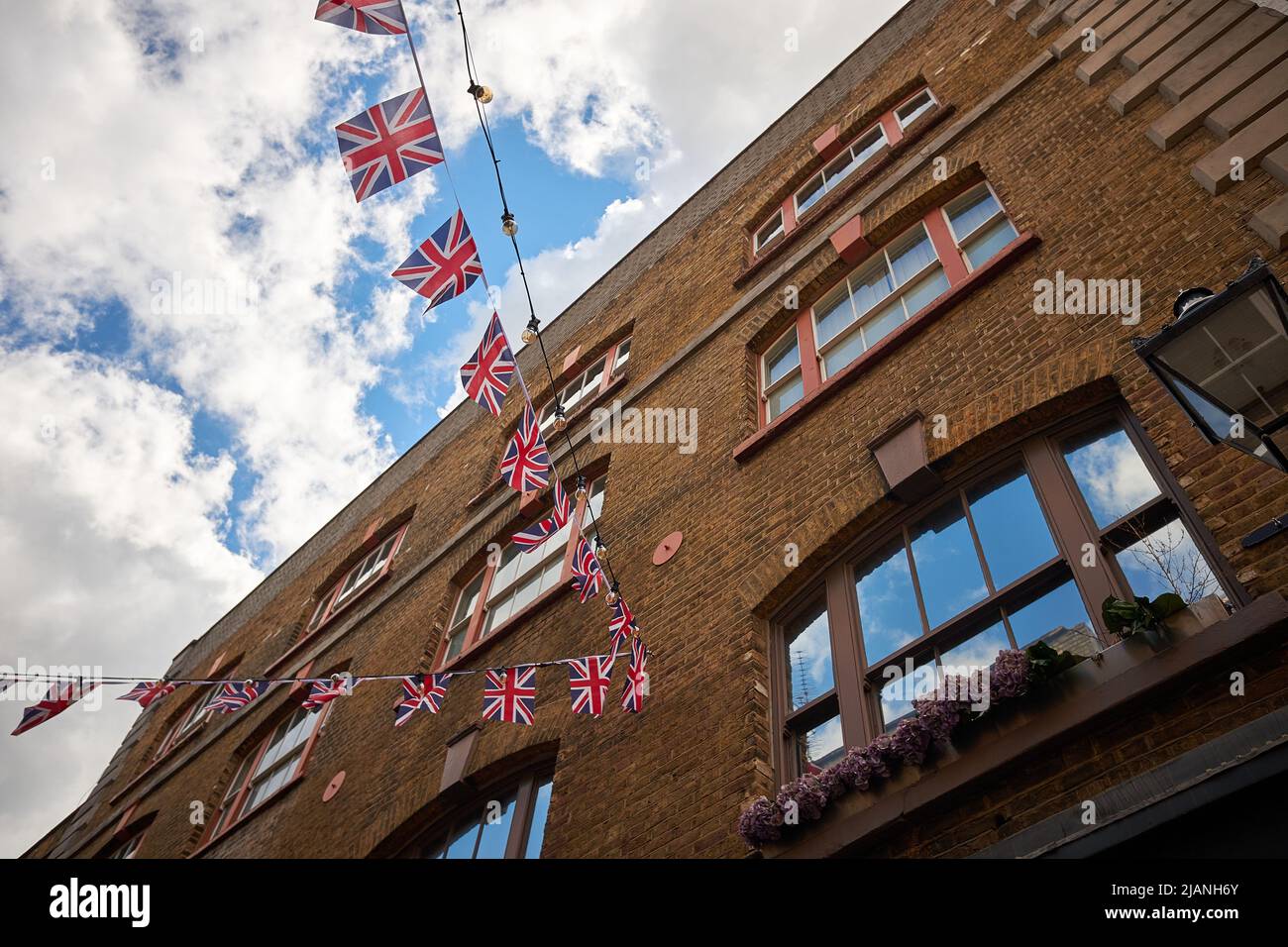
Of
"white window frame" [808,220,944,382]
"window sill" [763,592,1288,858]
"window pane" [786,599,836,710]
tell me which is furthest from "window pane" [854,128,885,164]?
"window sill" [763,592,1288,858]

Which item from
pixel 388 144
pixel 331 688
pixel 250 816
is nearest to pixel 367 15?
pixel 388 144

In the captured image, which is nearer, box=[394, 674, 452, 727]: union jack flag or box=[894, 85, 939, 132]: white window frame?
box=[394, 674, 452, 727]: union jack flag

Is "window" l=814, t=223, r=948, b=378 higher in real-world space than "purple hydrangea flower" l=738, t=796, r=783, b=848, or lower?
higher

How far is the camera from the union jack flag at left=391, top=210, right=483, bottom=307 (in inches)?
265

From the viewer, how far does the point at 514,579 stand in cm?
1121

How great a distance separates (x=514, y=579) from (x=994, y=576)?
6770 mm

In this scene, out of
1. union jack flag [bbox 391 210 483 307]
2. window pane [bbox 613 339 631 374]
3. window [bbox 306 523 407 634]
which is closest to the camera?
union jack flag [bbox 391 210 483 307]

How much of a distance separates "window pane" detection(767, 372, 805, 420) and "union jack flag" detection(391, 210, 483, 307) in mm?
3668

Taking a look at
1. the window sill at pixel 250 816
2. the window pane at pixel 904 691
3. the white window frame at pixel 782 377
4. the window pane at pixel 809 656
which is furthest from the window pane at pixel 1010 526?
the window sill at pixel 250 816

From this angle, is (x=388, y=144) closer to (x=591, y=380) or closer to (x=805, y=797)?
(x=805, y=797)

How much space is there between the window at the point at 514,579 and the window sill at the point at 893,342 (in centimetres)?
245

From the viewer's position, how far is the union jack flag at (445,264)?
6738 millimetres

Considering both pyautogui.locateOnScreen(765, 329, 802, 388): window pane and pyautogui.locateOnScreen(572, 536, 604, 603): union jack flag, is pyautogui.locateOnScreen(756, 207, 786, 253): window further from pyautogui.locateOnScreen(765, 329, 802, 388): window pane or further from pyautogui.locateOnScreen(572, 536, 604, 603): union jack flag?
pyautogui.locateOnScreen(572, 536, 604, 603): union jack flag

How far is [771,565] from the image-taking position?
7.09m
